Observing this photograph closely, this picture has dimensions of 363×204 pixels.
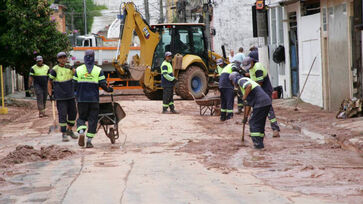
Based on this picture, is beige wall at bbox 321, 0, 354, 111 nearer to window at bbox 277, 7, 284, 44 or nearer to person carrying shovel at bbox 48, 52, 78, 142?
window at bbox 277, 7, 284, 44

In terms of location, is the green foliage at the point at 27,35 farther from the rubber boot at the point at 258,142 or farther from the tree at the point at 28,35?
the rubber boot at the point at 258,142

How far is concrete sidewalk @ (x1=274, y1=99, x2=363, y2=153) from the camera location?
42.6 feet

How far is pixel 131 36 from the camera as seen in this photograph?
1026 inches

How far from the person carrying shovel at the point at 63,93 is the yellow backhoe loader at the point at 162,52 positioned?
11.1m

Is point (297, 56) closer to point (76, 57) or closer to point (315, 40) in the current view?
point (315, 40)

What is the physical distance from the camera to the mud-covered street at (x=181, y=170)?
26.5 ft

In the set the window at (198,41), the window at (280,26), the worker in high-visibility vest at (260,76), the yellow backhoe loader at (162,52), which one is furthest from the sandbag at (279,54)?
the worker in high-visibility vest at (260,76)

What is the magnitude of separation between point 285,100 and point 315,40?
3.69m

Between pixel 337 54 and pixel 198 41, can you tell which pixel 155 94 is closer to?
pixel 198 41

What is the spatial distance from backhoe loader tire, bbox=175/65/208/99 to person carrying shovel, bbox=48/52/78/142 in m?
11.6

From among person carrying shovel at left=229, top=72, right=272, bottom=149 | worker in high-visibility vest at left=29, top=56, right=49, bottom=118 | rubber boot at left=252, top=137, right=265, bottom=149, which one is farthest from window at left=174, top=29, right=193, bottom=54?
rubber boot at left=252, top=137, right=265, bottom=149

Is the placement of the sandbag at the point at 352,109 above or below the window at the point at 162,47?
below

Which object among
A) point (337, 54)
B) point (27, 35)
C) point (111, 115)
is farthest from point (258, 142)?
point (27, 35)

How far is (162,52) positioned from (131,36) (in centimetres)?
139
